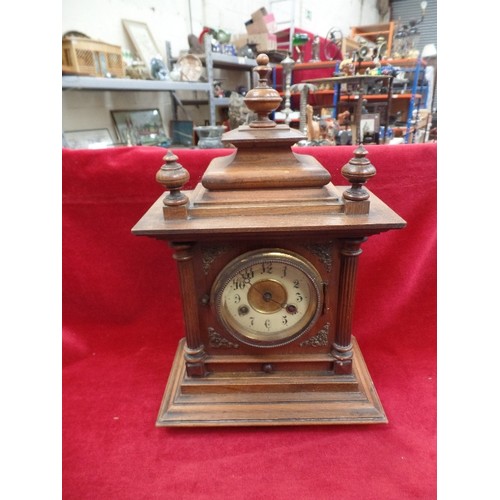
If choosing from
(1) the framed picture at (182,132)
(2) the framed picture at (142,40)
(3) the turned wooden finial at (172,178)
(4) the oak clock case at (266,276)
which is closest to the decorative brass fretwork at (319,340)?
(4) the oak clock case at (266,276)

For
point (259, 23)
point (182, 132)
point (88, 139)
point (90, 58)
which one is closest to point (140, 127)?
point (182, 132)

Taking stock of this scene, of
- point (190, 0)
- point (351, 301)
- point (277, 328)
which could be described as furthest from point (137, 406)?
point (190, 0)

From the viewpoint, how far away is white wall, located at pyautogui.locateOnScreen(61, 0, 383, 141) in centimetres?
171

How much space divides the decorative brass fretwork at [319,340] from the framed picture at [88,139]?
4.24 feet

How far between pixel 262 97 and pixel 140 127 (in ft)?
4.92

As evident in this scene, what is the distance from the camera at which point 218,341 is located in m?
0.93

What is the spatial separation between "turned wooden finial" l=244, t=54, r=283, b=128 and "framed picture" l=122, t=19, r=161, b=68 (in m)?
1.43

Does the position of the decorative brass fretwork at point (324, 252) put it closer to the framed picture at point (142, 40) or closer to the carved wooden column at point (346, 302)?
the carved wooden column at point (346, 302)

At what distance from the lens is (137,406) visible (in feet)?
3.36

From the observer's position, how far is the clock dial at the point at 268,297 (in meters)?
0.80

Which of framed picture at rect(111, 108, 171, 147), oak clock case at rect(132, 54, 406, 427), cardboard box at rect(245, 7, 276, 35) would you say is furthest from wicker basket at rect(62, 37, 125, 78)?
cardboard box at rect(245, 7, 276, 35)

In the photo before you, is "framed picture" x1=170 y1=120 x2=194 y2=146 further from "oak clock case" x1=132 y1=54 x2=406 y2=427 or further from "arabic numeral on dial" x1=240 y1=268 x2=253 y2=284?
"arabic numeral on dial" x1=240 y1=268 x2=253 y2=284

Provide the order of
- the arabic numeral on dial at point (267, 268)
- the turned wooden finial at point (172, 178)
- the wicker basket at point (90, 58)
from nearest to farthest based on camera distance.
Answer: the turned wooden finial at point (172, 178), the arabic numeral on dial at point (267, 268), the wicker basket at point (90, 58)

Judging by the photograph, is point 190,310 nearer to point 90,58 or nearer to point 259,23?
point 90,58
